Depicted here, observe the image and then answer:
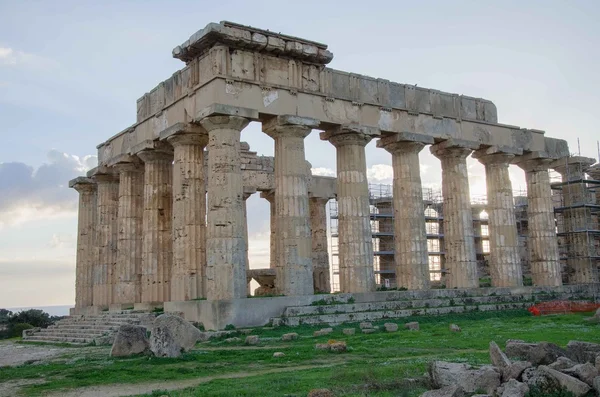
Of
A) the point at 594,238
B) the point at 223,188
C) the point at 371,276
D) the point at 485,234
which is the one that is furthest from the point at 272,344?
the point at 485,234

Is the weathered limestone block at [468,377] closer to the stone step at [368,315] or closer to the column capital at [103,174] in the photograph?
the stone step at [368,315]

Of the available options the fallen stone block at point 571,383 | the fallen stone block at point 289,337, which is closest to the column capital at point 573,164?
the fallen stone block at point 289,337

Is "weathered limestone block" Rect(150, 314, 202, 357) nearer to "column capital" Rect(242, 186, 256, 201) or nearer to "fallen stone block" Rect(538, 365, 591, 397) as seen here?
"fallen stone block" Rect(538, 365, 591, 397)

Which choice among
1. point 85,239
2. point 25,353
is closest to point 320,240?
point 85,239

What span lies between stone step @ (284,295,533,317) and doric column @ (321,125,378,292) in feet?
4.46

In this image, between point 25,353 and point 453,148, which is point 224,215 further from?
point 453,148

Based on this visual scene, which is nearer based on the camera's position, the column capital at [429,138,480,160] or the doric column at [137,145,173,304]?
the doric column at [137,145,173,304]

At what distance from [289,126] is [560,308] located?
13947 mm

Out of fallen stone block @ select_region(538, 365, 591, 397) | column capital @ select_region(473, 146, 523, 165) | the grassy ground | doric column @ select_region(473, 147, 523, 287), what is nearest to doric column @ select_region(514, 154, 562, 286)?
column capital @ select_region(473, 146, 523, 165)

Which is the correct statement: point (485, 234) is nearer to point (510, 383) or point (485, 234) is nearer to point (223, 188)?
point (223, 188)

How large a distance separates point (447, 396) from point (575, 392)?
1.91m

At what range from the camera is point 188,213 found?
25.0 meters

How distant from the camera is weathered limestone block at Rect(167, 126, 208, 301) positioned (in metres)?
24.6

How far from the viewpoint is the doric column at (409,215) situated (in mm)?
28161
